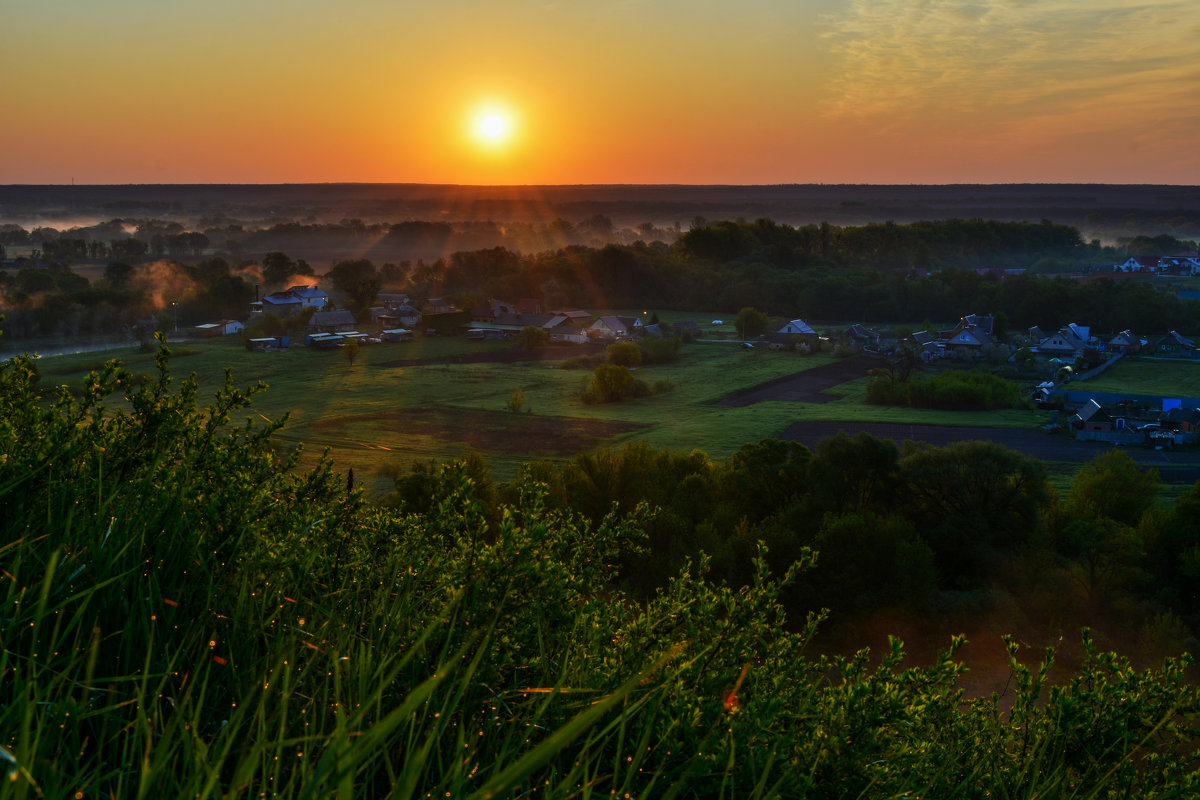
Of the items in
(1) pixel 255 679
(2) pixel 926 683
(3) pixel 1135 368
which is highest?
(1) pixel 255 679

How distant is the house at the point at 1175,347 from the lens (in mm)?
47759

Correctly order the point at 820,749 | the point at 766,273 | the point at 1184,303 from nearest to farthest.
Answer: the point at 820,749
the point at 1184,303
the point at 766,273

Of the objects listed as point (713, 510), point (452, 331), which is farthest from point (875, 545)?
point (452, 331)

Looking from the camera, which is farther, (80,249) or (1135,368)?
(80,249)

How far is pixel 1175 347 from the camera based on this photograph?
49.0 m

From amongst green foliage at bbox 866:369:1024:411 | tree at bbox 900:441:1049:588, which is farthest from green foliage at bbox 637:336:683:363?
tree at bbox 900:441:1049:588

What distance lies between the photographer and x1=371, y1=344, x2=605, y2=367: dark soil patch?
45197 mm

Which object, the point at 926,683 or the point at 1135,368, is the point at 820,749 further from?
the point at 1135,368

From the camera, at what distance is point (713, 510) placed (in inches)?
675

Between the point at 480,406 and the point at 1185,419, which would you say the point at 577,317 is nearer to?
the point at 480,406

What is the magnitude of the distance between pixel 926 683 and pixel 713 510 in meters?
13.9

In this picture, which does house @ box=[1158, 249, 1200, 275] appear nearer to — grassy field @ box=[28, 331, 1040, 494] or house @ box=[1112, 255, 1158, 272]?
house @ box=[1112, 255, 1158, 272]

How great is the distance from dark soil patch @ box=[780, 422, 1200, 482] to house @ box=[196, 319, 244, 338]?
109 ft

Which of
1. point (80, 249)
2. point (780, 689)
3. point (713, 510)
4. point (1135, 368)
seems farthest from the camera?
point (80, 249)
